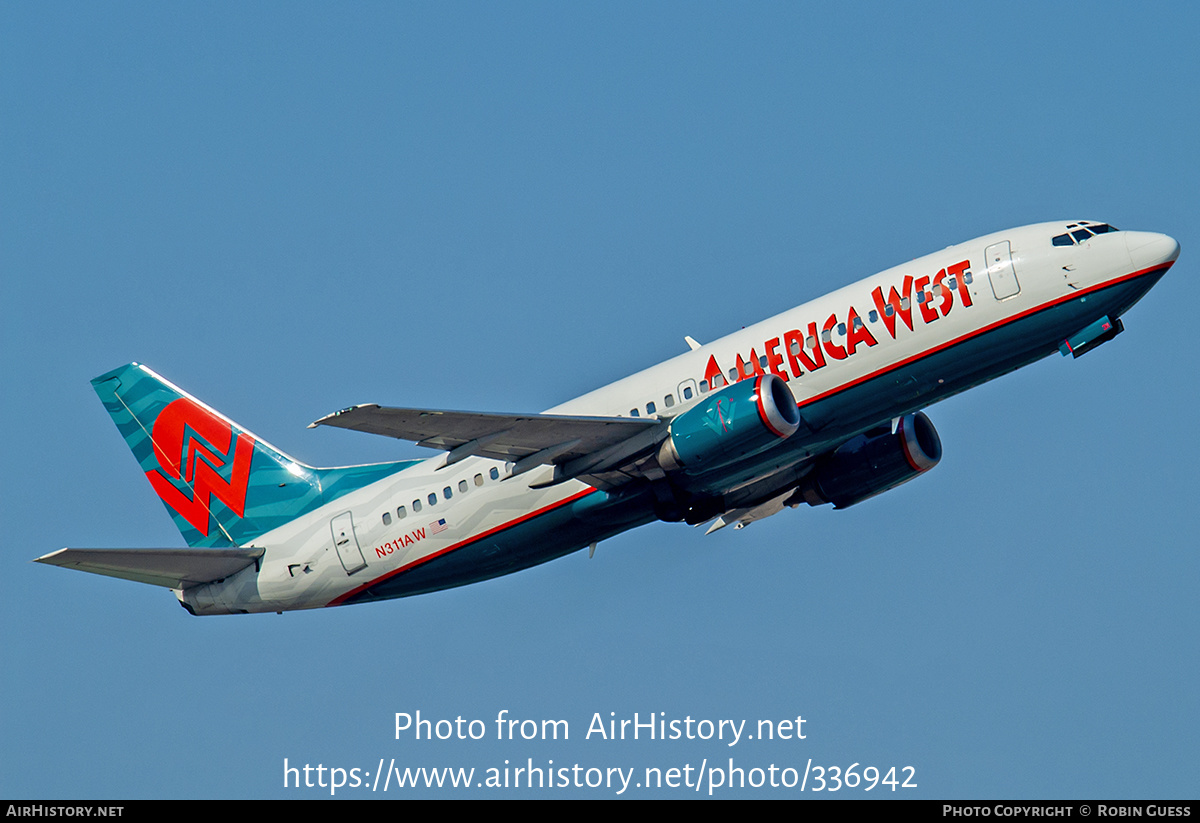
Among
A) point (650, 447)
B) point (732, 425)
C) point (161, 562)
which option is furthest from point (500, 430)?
point (161, 562)

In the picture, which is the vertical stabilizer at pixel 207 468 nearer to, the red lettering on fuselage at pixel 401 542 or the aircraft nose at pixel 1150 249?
the red lettering on fuselage at pixel 401 542

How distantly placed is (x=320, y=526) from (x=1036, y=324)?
21520 millimetres

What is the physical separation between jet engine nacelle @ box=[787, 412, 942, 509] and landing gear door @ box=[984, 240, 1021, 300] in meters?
7.30

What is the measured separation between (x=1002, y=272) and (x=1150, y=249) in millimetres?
3625

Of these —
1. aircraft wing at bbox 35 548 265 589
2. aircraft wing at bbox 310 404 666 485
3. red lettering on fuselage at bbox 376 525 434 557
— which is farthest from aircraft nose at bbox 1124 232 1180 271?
aircraft wing at bbox 35 548 265 589

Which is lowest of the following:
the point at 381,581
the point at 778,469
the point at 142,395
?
the point at 381,581

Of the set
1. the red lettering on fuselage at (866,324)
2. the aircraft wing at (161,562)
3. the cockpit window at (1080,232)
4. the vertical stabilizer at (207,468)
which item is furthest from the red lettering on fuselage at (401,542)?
the cockpit window at (1080,232)

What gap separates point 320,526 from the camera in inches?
1836

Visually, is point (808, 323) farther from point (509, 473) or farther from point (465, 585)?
point (465, 585)

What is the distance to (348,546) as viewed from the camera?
1806 inches

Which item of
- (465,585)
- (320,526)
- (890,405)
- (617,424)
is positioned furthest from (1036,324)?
(320,526)

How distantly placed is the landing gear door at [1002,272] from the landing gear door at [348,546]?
771 inches

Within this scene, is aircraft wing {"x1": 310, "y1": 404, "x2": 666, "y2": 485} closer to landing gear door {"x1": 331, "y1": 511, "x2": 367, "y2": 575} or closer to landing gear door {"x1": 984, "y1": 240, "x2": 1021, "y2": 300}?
landing gear door {"x1": 331, "y1": 511, "x2": 367, "y2": 575}

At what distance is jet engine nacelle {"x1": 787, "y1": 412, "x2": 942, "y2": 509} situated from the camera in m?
46.0
